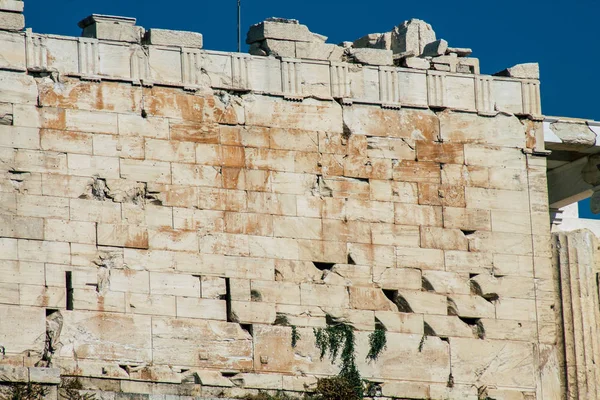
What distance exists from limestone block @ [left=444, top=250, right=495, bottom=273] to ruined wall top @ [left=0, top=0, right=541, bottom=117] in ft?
7.89

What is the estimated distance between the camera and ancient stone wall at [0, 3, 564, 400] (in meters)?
33.2

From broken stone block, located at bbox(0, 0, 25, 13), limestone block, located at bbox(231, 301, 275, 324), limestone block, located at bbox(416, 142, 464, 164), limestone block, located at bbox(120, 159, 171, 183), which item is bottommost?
limestone block, located at bbox(231, 301, 275, 324)

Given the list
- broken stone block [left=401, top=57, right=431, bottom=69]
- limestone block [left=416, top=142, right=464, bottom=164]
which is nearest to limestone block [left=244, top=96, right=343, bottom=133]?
limestone block [left=416, top=142, right=464, bottom=164]

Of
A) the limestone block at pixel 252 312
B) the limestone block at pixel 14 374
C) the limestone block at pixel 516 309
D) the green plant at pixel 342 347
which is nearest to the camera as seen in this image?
the limestone block at pixel 14 374

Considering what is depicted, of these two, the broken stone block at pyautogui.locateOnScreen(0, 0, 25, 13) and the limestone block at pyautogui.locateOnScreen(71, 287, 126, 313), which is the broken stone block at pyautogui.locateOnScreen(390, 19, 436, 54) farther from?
the limestone block at pyautogui.locateOnScreen(71, 287, 126, 313)

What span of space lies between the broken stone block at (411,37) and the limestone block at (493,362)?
547 centimetres

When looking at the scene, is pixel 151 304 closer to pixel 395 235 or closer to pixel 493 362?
pixel 395 235

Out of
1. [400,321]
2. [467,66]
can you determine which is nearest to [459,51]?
[467,66]

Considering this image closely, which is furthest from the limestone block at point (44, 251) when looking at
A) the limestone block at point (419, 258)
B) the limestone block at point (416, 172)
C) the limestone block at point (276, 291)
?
the limestone block at point (416, 172)

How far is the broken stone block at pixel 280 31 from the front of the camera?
35.5 m

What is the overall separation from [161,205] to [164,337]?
2.03m

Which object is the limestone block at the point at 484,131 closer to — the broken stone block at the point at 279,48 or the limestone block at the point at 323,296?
the broken stone block at the point at 279,48

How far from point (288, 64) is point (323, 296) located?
3.72 m

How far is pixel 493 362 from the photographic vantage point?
117 ft
